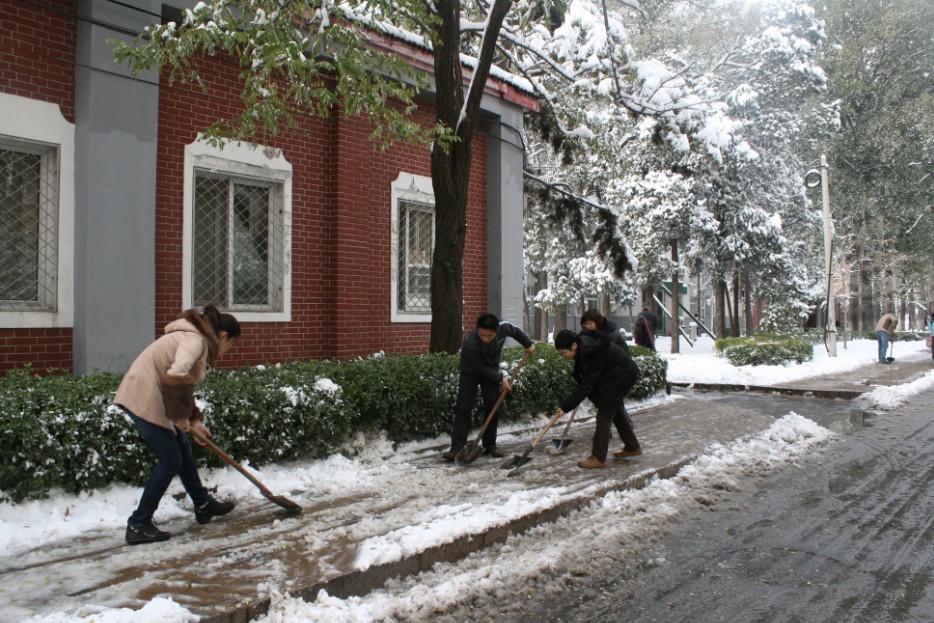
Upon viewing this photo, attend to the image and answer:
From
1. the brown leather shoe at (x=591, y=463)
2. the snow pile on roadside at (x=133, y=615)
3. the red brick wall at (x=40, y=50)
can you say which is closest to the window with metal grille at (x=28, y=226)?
the red brick wall at (x=40, y=50)

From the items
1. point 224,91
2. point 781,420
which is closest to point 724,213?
point 781,420

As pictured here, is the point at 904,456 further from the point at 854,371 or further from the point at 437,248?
the point at 854,371

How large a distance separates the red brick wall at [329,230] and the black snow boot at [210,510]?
12.0 feet

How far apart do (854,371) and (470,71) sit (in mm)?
13807

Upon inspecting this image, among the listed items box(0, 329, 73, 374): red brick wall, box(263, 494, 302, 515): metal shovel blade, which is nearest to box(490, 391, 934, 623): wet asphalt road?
box(263, 494, 302, 515): metal shovel blade

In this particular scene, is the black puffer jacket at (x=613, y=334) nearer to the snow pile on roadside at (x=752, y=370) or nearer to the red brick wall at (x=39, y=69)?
the red brick wall at (x=39, y=69)

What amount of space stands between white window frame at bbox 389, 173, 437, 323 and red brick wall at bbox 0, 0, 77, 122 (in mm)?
4401

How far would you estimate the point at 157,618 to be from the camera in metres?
3.40

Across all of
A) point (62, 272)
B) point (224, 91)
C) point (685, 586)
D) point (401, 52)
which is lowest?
point (685, 586)

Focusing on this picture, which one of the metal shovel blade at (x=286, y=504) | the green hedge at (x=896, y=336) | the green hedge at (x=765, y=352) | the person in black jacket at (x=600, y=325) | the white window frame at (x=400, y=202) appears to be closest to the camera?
the metal shovel blade at (x=286, y=504)

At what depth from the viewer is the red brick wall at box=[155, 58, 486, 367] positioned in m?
8.57

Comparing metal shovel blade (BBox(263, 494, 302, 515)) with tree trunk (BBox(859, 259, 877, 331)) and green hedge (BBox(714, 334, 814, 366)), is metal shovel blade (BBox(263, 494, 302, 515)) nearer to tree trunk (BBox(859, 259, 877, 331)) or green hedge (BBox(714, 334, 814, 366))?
green hedge (BBox(714, 334, 814, 366))

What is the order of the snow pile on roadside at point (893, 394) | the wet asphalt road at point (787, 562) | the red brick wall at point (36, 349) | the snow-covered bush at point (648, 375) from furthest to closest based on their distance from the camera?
1. the snow pile on roadside at point (893, 394)
2. the snow-covered bush at point (648, 375)
3. the red brick wall at point (36, 349)
4. the wet asphalt road at point (787, 562)

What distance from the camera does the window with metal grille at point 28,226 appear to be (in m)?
7.02
